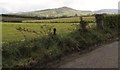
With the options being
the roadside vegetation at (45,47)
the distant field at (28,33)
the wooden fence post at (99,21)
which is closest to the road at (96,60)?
the roadside vegetation at (45,47)

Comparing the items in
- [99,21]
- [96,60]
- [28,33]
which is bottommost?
[96,60]

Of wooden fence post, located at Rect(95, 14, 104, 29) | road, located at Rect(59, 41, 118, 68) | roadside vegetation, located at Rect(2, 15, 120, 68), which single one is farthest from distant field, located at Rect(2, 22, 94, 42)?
road, located at Rect(59, 41, 118, 68)

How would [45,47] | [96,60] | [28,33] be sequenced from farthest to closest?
1. [28,33]
2. [45,47]
3. [96,60]

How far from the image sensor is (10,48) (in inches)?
462

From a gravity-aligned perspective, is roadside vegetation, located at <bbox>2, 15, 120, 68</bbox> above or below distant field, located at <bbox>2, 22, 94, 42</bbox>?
below

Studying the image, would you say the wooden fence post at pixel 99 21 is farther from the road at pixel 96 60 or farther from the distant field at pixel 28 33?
the road at pixel 96 60

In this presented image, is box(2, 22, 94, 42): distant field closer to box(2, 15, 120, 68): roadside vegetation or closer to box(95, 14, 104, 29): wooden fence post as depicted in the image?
box(2, 15, 120, 68): roadside vegetation

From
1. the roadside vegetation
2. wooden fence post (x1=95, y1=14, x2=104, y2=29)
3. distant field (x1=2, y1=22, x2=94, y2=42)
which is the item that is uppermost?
wooden fence post (x1=95, y1=14, x2=104, y2=29)

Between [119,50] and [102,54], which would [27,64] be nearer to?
[102,54]

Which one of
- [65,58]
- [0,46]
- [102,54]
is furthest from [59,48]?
[0,46]

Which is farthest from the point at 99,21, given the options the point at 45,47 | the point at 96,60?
the point at 45,47

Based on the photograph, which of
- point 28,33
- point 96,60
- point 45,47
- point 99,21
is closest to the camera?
point 96,60

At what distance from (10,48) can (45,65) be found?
1632 millimetres

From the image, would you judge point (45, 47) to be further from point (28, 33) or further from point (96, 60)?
point (28, 33)
